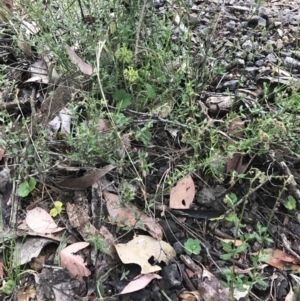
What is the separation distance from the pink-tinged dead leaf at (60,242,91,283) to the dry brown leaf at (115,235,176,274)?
0.37 feet

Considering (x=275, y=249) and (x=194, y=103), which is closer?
(x=275, y=249)

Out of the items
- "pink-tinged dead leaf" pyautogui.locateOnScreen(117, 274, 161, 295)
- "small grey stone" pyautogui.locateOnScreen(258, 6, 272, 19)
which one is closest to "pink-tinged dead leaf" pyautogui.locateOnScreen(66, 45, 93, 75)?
"pink-tinged dead leaf" pyautogui.locateOnScreen(117, 274, 161, 295)

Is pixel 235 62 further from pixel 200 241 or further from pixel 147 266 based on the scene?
pixel 147 266

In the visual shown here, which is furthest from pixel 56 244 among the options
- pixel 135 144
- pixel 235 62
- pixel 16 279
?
pixel 235 62

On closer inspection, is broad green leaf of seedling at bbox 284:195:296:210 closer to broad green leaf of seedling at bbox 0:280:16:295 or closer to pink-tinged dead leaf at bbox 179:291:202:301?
pink-tinged dead leaf at bbox 179:291:202:301

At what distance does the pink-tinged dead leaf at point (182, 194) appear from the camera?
1.60 m

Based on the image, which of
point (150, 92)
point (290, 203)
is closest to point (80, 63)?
point (150, 92)

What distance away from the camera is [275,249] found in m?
1.54

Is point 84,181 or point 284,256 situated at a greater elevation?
point 84,181

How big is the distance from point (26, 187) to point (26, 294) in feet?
1.16

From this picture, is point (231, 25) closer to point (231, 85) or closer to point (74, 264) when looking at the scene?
point (231, 85)

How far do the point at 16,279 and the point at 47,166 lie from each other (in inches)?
14.3

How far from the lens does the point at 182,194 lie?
1609 millimetres

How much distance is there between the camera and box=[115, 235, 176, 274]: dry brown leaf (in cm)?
144
